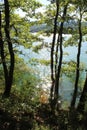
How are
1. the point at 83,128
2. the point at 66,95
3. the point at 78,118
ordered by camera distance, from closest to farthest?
1. the point at 83,128
2. the point at 78,118
3. the point at 66,95

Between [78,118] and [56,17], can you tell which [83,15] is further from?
[78,118]

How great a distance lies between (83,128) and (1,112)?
3699mm

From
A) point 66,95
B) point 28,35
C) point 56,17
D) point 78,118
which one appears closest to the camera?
point 78,118

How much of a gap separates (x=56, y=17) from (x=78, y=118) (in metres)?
8.89

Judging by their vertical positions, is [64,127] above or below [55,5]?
below

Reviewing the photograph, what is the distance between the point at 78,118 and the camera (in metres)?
13.6

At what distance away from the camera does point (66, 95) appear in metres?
75.5

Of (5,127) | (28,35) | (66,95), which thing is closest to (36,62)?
(28,35)

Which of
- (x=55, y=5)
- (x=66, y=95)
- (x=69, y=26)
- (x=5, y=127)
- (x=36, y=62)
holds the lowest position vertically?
(x=66, y=95)

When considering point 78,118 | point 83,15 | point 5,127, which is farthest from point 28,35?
point 5,127

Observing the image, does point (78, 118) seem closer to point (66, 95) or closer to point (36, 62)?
point (36, 62)

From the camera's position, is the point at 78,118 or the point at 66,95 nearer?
the point at 78,118

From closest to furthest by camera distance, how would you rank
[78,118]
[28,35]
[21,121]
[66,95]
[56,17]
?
[21,121] < [78,118] < [56,17] < [28,35] < [66,95]

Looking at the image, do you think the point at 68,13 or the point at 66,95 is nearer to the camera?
the point at 68,13
